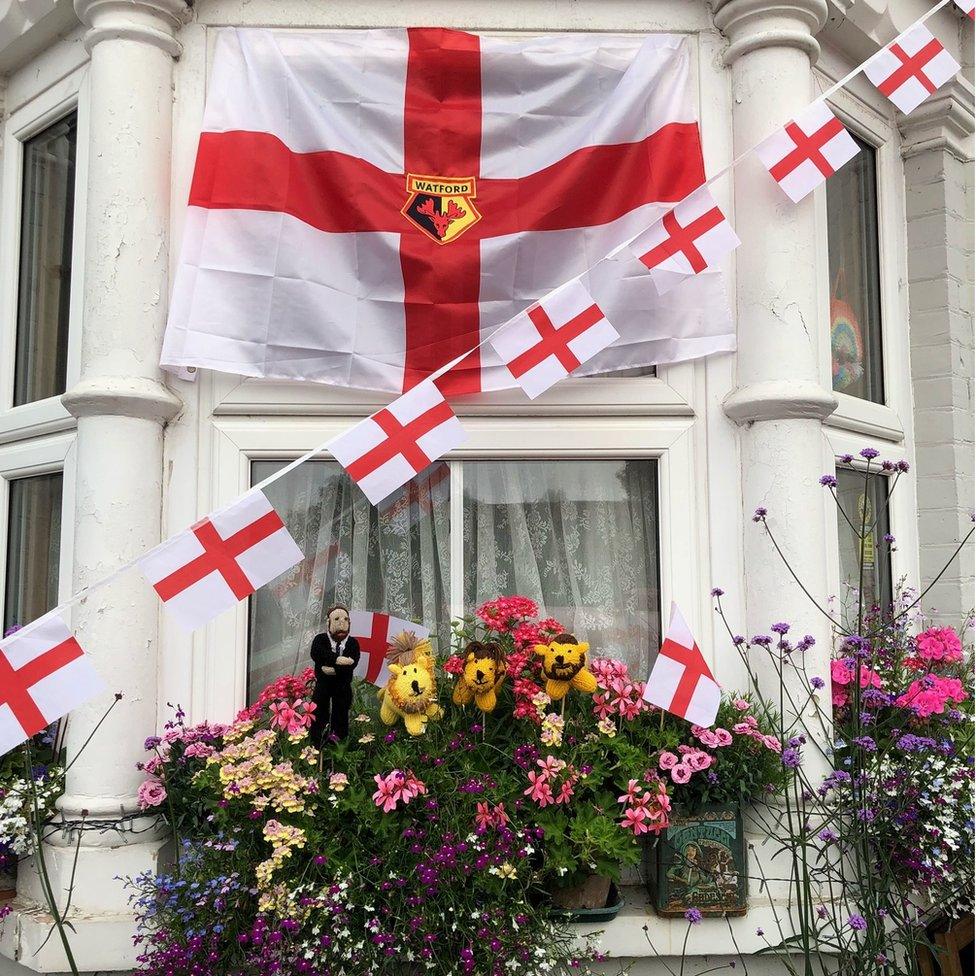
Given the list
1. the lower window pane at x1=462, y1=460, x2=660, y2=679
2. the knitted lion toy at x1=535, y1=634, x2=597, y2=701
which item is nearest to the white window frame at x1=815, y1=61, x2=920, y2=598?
the lower window pane at x1=462, y1=460, x2=660, y2=679

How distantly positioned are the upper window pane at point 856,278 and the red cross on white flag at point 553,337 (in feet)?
4.11

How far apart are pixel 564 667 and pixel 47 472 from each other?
215cm

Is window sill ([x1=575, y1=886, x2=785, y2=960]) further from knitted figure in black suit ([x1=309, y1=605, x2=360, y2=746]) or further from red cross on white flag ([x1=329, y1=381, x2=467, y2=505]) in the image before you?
red cross on white flag ([x1=329, y1=381, x2=467, y2=505])

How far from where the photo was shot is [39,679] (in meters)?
2.43

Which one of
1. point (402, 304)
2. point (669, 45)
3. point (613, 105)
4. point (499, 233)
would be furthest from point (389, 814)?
point (669, 45)

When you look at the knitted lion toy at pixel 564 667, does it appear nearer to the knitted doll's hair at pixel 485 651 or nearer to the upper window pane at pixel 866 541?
the knitted doll's hair at pixel 485 651

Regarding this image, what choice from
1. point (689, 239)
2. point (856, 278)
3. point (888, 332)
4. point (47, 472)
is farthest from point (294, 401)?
point (888, 332)

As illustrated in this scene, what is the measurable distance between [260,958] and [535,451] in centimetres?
178

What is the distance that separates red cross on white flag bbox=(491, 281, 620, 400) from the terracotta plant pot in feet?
4.92

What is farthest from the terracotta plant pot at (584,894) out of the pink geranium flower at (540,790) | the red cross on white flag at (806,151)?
the red cross on white flag at (806,151)

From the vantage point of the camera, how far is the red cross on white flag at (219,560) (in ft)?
8.39

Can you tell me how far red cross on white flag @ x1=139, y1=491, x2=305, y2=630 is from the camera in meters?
2.56

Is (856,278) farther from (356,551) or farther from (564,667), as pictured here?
(356,551)

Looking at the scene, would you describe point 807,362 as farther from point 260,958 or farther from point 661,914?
point 260,958
